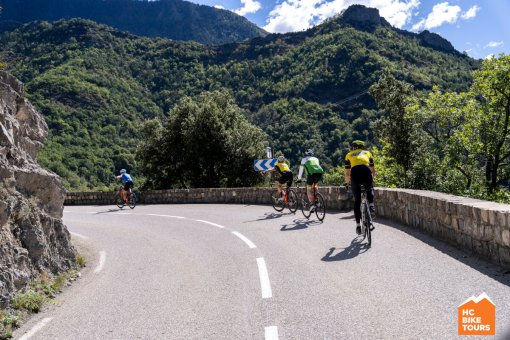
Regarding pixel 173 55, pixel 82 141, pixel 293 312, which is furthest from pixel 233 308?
pixel 173 55

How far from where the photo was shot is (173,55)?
153250 mm

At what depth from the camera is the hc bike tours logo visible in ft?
12.5

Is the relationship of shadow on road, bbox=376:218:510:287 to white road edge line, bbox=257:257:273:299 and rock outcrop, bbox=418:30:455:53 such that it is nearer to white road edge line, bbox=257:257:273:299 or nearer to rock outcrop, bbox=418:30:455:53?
white road edge line, bbox=257:257:273:299

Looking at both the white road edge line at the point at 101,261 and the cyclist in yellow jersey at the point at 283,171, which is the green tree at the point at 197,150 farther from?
the white road edge line at the point at 101,261

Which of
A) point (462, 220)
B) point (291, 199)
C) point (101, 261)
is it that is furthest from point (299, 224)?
point (101, 261)

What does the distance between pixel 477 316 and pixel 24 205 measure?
6970 mm

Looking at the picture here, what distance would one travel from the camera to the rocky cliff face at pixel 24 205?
6.43 metres

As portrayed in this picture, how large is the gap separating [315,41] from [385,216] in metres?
151

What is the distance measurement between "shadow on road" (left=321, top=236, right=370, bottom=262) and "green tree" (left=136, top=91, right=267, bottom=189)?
24.2 metres

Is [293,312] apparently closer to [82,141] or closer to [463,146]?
[463,146]

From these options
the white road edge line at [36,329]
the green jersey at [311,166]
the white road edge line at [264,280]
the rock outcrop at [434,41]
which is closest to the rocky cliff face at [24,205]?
the white road edge line at [36,329]

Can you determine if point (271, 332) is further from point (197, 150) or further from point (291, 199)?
point (197, 150)

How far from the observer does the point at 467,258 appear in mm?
6535

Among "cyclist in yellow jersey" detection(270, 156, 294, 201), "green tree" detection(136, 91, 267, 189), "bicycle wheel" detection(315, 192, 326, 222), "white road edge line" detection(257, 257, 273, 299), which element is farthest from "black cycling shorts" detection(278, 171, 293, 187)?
"green tree" detection(136, 91, 267, 189)
